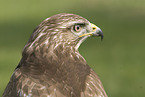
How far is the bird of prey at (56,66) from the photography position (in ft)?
16.2

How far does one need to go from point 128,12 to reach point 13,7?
229 inches

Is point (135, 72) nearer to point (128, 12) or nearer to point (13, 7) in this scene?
point (128, 12)

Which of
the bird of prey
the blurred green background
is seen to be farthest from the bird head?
the blurred green background

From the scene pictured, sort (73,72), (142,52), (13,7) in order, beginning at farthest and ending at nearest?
1. (13,7)
2. (142,52)
3. (73,72)

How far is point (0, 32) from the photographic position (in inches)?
644

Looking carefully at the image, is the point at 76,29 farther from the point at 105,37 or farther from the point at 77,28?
the point at 105,37

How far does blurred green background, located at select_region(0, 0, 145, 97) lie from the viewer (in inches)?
414

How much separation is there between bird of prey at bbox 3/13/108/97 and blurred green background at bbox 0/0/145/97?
371cm

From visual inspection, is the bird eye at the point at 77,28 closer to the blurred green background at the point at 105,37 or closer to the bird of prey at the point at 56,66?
the bird of prey at the point at 56,66

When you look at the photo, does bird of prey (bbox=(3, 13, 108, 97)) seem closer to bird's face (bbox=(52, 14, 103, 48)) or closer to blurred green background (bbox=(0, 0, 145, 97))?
bird's face (bbox=(52, 14, 103, 48))

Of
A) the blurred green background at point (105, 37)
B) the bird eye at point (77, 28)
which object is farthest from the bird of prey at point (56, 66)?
the blurred green background at point (105, 37)

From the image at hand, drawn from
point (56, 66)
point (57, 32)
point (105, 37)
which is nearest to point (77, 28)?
point (57, 32)

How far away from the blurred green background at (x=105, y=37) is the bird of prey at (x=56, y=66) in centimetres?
371

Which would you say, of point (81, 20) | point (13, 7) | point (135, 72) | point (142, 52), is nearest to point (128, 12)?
point (13, 7)
